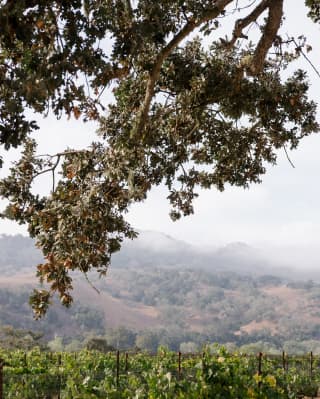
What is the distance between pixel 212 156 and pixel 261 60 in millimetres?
3073

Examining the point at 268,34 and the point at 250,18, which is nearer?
the point at 250,18

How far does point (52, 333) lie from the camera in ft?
646

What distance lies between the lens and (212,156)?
1232 cm

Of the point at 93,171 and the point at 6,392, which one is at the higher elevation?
the point at 93,171

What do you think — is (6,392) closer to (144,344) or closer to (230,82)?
(230,82)

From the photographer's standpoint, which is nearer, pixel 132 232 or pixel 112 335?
pixel 132 232

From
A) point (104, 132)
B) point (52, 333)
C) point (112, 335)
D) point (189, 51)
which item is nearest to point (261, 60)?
point (189, 51)

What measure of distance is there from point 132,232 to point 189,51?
3.92m

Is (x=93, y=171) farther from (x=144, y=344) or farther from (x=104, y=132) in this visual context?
(x=144, y=344)

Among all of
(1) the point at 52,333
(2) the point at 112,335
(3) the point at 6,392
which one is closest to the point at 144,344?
(2) the point at 112,335

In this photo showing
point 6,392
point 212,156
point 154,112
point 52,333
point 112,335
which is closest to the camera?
point 154,112

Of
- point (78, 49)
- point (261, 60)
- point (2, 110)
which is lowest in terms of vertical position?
point (2, 110)

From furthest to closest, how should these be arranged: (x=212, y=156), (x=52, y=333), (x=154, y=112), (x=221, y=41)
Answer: (x=52, y=333) → (x=212, y=156) → (x=154, y=112) → (x=221, y=41)

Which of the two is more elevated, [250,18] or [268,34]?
[250,18]
